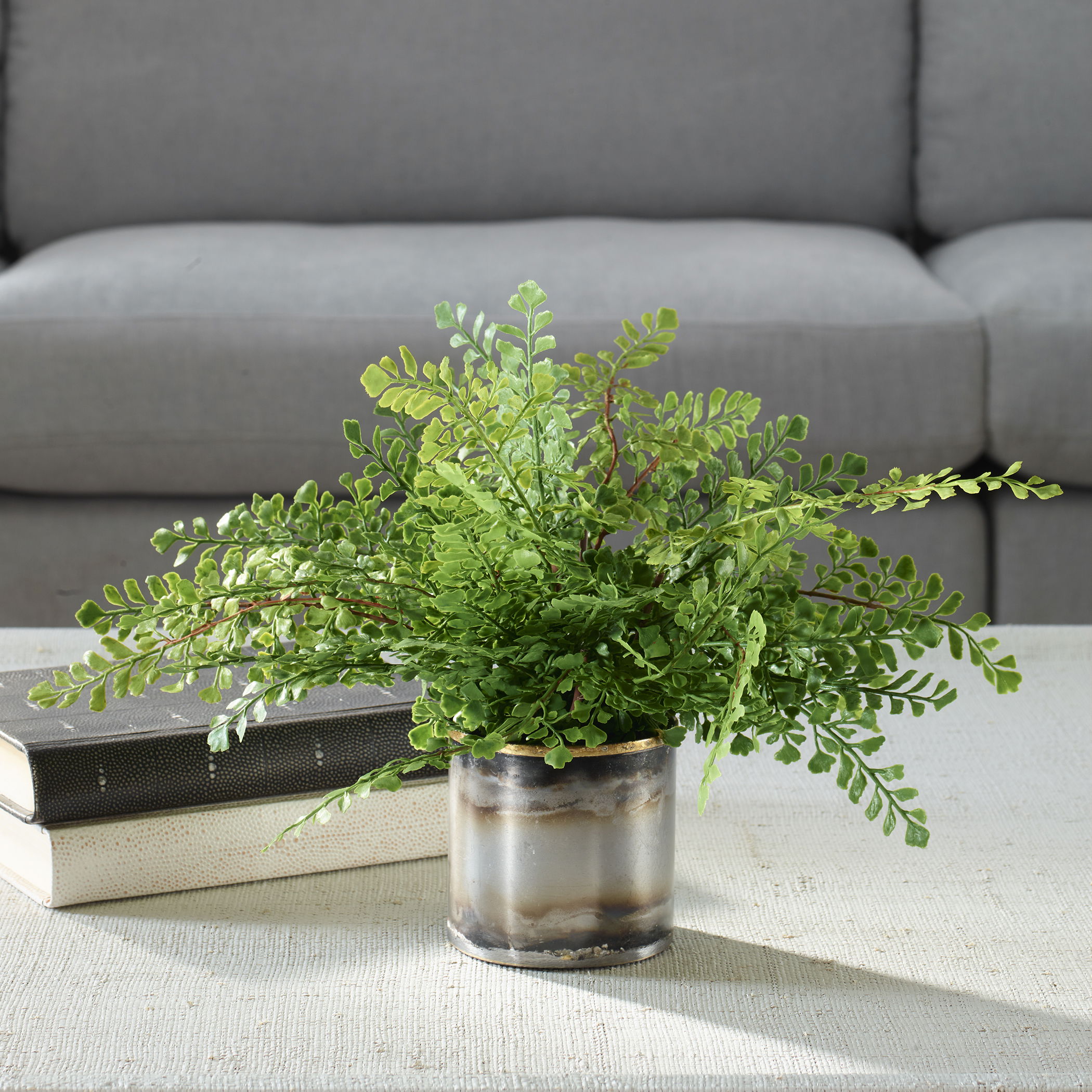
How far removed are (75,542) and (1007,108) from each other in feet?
5.07

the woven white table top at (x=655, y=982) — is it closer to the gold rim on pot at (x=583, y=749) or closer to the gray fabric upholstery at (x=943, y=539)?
the gold rim on pot at (x=583, y=749)

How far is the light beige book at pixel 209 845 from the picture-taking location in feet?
1.82

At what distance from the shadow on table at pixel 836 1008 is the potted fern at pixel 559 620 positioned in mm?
17

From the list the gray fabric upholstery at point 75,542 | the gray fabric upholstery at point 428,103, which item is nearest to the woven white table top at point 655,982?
the gray fabric upholstery at point 75,542

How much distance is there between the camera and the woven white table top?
424 mm

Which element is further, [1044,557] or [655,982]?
[1044,557]

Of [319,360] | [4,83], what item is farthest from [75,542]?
[4,83]

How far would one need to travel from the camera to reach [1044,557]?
5.52ft

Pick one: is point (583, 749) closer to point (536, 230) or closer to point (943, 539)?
point (943, 539)

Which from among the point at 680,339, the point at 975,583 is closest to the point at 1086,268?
the point at 975,583

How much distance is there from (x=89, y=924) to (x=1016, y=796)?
0.46 meters

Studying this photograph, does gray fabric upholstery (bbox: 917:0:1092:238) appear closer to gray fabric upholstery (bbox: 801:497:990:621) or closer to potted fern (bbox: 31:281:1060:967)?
gray fabric upholstery (bbox: 801:497:990:621)

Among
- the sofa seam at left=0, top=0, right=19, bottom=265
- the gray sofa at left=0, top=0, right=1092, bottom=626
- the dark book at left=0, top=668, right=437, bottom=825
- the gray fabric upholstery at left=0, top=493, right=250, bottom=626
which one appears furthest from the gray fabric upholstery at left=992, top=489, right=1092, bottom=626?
the sofa seam at left=0, top=0, right=19, bottom=265

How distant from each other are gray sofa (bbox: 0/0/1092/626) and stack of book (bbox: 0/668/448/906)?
1.01 meters
